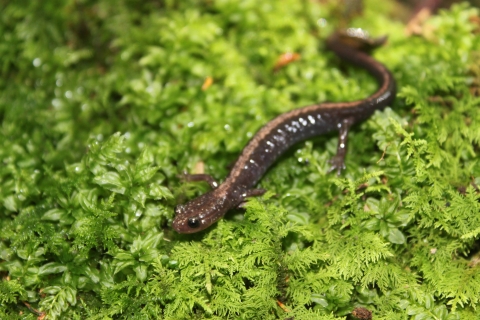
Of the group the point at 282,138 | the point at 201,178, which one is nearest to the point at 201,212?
the point at 201,178

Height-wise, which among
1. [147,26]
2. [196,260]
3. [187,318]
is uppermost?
[147,26]

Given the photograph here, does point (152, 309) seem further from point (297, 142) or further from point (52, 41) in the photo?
point (52, 41)

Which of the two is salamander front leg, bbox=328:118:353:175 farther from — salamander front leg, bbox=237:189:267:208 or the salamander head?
the salamander head

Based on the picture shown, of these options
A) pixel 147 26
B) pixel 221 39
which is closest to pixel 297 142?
pixel 221 39

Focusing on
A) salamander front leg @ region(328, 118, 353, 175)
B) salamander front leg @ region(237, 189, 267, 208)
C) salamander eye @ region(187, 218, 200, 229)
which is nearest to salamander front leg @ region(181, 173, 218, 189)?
salamander front leg @ region(237, 189, 267, 208)

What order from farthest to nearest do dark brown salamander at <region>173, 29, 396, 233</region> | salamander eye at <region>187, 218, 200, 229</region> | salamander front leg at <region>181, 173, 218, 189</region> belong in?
salamander front leg at <region>181, 173, 218, 189</region>, dark brown salamander at <region>173, 29, 396, 233</region>, salamander eye at <region>187, 218, 200, 229</region>

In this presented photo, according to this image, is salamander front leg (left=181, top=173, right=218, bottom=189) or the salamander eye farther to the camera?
salamander front leg (left=181, top=173, right=218, bottom=189)
